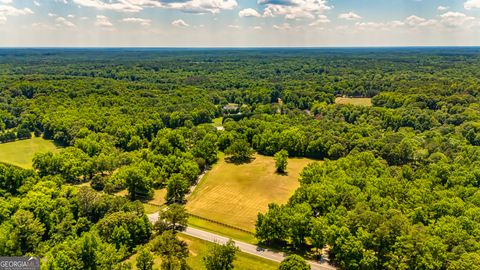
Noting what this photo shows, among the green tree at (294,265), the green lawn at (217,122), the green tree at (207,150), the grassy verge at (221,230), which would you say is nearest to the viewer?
the green tree at (294,265)

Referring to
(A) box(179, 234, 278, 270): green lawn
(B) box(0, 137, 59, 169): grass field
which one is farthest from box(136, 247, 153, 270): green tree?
(B) box(0, 137, 59, 169): grass field

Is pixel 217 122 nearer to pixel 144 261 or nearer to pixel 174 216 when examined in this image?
pixel 174 216

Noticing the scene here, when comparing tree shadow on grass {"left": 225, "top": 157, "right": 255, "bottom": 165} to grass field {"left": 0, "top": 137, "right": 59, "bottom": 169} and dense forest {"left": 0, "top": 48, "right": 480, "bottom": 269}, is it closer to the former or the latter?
dense forest {"left": 0, "top": 48, "right": 480, "bottom": 269}

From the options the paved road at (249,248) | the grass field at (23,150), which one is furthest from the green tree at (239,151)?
the grass field at (23,150)

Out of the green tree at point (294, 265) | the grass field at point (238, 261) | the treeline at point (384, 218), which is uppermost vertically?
the treeline at point (384, 218)

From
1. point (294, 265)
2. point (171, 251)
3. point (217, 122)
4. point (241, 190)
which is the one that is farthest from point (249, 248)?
point (217, 122)

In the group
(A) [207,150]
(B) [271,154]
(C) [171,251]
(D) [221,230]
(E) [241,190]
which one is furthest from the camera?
(B) [271,154]

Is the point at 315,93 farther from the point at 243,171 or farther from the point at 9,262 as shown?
the point at 9,262

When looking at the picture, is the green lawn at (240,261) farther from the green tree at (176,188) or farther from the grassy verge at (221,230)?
the green tree at (176,188)
